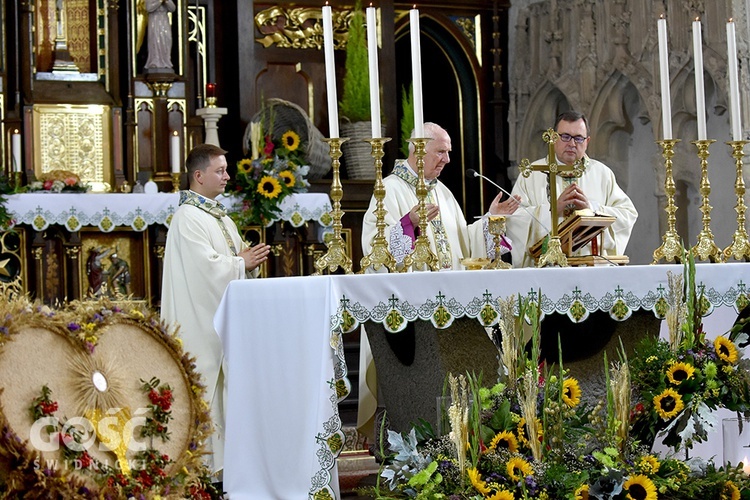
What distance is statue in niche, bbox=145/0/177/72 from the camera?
898 centimetres

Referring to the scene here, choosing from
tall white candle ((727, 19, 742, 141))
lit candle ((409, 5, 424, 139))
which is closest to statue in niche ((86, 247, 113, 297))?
lit candle ((409, 5, 424, 139))

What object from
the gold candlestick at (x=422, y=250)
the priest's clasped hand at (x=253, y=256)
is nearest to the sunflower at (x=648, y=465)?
the gold candlestick at (x=422, y=250)

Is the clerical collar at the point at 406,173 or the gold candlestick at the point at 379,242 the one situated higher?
the clerical collar at the point at 406,173

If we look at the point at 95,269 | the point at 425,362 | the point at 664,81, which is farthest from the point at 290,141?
the point at 664,81

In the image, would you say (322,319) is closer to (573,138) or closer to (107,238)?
(573,138)

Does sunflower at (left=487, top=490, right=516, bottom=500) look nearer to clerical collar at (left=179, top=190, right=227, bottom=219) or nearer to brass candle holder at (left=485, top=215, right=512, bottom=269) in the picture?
brass candle holder at (left=485, top=215, right=512, bottom=269)

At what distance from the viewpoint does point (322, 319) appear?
4402mm

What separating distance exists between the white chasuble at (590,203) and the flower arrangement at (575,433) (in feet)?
4.41

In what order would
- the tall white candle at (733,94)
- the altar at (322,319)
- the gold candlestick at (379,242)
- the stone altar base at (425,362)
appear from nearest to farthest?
the altar at (322,319), the gold candlestick at (379,242), the stone altar base at (425,362), the tall white candle at (733,94)

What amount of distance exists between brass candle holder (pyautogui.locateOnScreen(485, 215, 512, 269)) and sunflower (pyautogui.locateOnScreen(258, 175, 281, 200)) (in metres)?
3.12

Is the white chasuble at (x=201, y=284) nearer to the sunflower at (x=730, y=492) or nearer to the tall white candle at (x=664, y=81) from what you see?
the tall white candle at (x=664, y=81)

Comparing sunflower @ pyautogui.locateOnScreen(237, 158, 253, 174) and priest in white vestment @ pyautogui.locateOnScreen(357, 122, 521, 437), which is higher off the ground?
sunflower @ pyautogui.locateOnScreen(237, 158, 253, 174)

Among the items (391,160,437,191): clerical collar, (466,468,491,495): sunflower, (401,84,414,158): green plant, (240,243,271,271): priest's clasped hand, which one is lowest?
(466,468,491,495): sunflower

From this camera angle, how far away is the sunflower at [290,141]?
27.3ft
